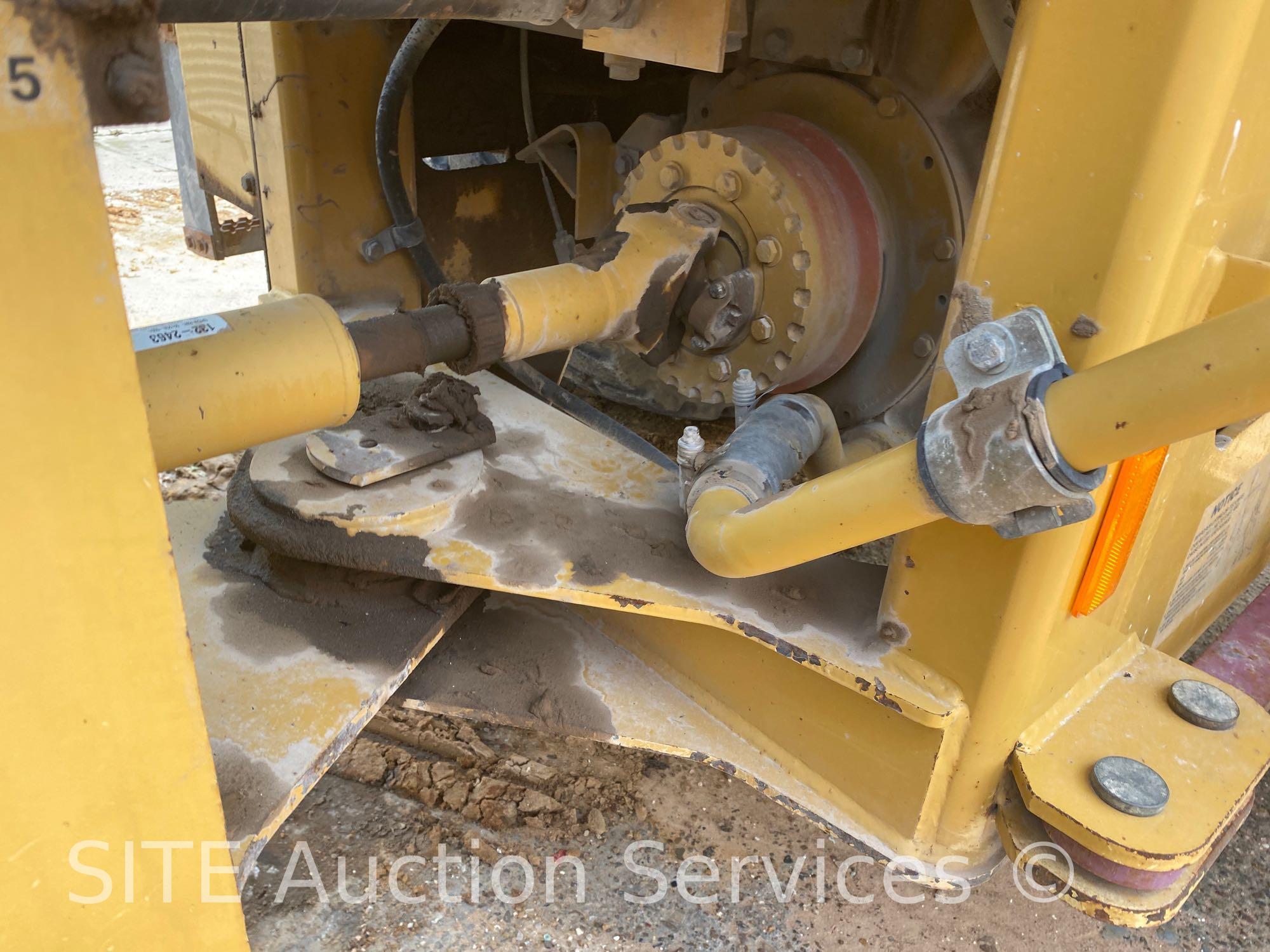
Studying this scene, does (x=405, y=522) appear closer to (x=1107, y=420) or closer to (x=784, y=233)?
(x=784, y=233)

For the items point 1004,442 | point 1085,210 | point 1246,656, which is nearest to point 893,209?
point 1085,210

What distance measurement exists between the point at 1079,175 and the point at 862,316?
0.56 meters

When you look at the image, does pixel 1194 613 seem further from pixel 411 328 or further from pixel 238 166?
pixel 238 166

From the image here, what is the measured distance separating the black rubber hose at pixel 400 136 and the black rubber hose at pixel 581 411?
214 mm

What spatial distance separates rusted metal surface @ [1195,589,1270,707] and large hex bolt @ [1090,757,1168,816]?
48 centimetres

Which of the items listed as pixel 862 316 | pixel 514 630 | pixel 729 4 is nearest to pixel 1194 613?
pixel 862 316

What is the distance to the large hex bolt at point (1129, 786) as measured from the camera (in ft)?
3.32

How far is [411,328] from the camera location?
42.1 inches

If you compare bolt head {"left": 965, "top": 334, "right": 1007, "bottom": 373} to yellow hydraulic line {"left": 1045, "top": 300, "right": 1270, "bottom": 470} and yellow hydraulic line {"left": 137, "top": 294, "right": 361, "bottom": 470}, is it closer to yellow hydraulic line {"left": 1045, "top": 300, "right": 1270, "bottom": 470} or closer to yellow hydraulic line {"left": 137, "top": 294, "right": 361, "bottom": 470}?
yellow hydraulic line {"left": 1045, "top": 300, "right": 1270, "bottom": 470}

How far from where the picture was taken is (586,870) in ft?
4.61

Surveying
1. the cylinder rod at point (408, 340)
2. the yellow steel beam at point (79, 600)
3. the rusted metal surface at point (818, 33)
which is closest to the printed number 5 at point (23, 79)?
the yellow steel beam at point (79, 600)

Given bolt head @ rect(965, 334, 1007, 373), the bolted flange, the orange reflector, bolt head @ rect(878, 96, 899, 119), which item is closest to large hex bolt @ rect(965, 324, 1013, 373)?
bolt head @ rect(965, 334, 1007, 373)

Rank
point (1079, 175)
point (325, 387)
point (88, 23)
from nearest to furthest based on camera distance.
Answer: point (88, 23)
point (1079, 175)
point (325, 387)

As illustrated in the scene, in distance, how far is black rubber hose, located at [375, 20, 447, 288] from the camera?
1.44 metres
